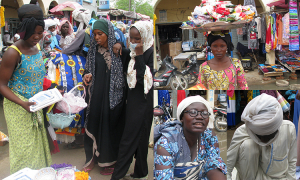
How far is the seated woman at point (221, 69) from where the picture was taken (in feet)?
6.07

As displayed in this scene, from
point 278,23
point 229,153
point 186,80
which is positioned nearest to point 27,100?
point 186,80

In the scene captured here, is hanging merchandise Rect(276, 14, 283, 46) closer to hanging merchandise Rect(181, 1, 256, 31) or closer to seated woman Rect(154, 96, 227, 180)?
hanging merchandise Rect(181, 1, 256, 31)

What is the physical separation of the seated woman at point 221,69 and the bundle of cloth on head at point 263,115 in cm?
50

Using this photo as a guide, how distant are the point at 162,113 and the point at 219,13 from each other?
2.60ft

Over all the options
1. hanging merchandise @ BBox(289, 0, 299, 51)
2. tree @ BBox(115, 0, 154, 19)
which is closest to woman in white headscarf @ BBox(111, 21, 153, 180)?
tree @ BBox(115, 0, 154, 19)

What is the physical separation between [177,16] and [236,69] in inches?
29.1

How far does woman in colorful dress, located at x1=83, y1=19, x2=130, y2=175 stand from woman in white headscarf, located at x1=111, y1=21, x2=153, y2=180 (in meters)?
0.16

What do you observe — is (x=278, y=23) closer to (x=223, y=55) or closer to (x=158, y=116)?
(x=223, y=55)

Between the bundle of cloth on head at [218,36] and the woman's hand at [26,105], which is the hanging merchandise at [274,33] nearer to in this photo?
the bundle of cloth on head at [218,36]

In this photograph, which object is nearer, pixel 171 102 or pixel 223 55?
pixel 171 102

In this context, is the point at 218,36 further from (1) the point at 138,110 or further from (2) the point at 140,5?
(2) the point at 140,5

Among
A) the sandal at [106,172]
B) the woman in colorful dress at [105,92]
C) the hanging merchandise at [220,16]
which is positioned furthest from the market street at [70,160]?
the hanging merchandise at [220,16]

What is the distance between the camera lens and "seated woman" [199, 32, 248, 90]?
1.85 m

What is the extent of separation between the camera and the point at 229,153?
61.1 inches
